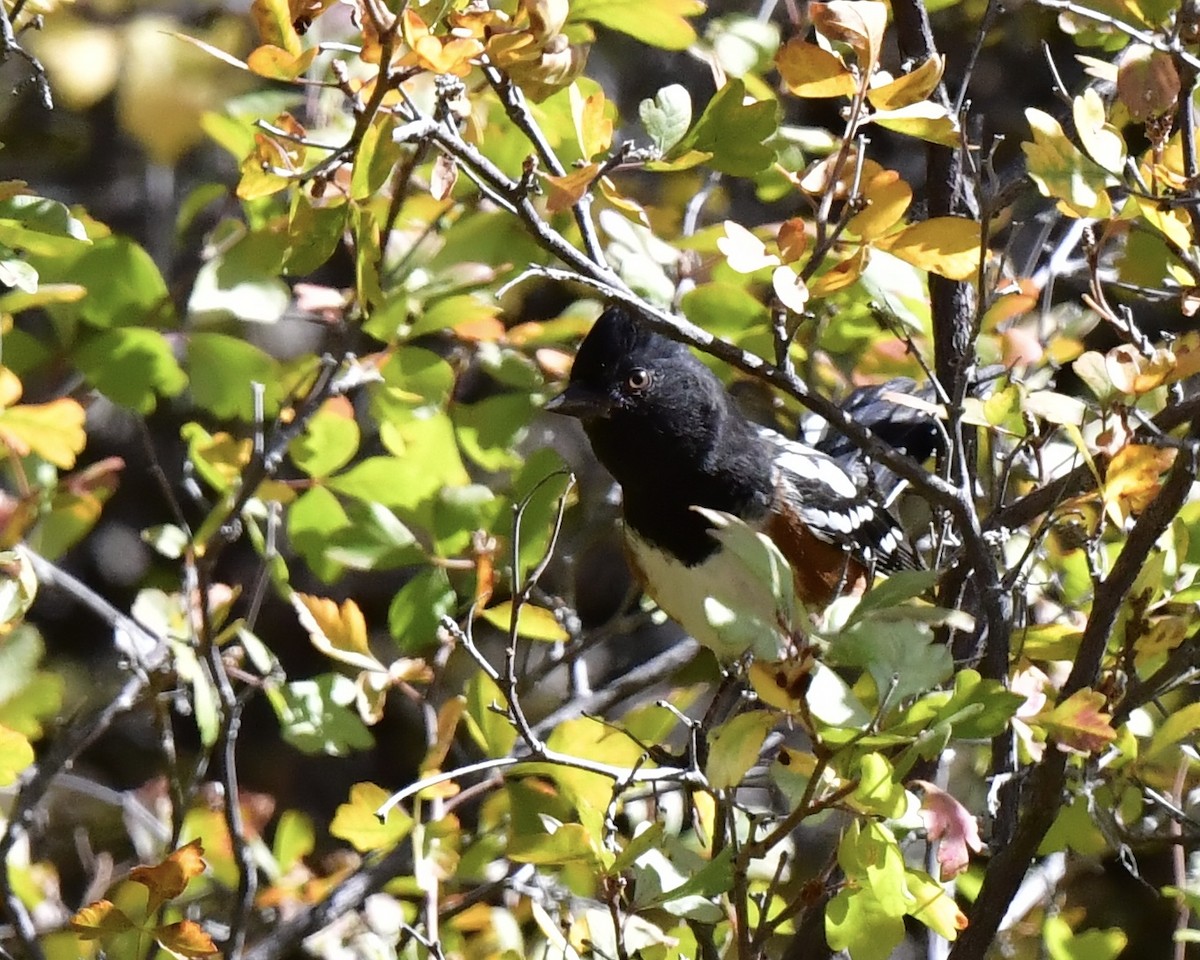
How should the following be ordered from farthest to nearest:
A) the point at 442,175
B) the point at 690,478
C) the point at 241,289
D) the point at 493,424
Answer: the point at 690,478
the point at 493,424
the point at 241,289
the point at 442,175

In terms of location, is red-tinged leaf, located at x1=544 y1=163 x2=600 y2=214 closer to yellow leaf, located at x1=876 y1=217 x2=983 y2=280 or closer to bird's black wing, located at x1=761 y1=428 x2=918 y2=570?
yellow leaf, located at x1=876 y1=217 x2=983 y2=280

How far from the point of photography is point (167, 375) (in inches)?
66.4

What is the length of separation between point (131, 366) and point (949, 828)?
1099mm

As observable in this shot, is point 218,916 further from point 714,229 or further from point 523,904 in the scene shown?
point 714,229

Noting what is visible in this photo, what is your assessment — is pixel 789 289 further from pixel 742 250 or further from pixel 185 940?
pixel 185 940

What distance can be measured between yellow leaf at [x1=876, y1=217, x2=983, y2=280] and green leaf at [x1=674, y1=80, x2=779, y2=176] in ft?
0.47

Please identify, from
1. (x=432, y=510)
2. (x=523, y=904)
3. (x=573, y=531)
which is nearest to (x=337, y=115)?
(x=432, y=510)

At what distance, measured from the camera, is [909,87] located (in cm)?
109

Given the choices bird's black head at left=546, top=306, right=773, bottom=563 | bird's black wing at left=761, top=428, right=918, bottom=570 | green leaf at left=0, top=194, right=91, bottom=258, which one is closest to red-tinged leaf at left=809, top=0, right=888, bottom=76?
green leaf at left=0, top=194, right=91, bottom=258

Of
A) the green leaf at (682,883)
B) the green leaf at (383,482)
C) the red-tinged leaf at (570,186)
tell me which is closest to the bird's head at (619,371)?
the green leaf at (383,482)

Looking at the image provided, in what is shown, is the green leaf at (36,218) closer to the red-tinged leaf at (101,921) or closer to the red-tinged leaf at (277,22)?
the red-tinged leaf at (277,22)

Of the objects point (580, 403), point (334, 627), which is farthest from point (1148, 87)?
point (334, 627)

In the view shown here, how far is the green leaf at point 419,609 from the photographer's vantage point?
1.71m

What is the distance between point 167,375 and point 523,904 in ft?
2.93
